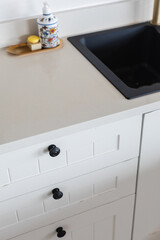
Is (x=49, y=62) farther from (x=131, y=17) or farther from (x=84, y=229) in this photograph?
(x=84, y=229)

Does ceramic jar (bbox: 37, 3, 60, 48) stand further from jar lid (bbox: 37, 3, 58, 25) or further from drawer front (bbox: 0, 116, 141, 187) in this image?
drawer front (bbox: 0, 116, 141, 187)

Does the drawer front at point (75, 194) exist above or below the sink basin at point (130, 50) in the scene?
below

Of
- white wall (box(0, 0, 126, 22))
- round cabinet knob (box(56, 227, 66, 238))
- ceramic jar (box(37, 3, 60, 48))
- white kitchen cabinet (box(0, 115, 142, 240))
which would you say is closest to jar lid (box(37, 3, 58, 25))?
ceramic jar (box(37, 3, 60, 48))

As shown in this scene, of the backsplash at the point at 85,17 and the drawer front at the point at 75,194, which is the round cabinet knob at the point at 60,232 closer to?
the drawer front at the point at 75,194

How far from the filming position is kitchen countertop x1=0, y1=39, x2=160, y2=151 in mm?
900

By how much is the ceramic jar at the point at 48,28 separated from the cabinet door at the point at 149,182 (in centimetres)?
52

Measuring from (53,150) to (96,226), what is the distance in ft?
1.56

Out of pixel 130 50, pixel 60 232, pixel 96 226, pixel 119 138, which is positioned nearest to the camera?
pixel 119 138

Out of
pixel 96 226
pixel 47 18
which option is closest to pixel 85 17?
pixel 47 18

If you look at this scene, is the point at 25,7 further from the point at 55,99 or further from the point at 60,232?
the point at 60,232

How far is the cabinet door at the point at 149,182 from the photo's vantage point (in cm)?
104

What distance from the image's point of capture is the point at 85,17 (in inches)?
54.9

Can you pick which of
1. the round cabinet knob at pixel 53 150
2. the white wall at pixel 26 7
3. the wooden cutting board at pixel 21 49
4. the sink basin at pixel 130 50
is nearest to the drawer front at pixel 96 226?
the round cabinet knob at pixel 53 150

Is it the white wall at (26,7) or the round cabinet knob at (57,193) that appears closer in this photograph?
the round cabinet knob at (57,193)
